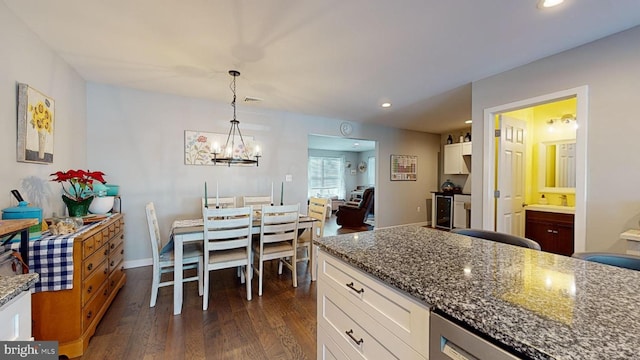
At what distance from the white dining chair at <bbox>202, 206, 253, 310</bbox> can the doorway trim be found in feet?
→ 8.99

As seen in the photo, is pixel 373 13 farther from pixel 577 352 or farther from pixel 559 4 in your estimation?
pixel 577 352

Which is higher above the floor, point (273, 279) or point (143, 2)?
point (143, 2)

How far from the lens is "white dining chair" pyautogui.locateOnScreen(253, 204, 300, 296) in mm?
2717

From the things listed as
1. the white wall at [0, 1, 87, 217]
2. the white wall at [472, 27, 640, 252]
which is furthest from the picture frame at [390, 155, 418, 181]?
the white wall at [0, 1, 87, 217]

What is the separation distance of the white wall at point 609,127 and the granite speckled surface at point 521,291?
169cm

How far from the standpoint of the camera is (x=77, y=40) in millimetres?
2281

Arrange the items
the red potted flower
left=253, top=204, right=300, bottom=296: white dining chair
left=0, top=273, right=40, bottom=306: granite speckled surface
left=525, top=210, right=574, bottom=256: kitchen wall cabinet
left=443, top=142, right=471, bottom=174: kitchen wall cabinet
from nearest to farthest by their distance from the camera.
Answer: left=0, top=273, right=40, bottom=306: granite speckled surface → the red potted flower → left=253, top=204, right=300, bottom=296: white dining chair → left=525, top=210, right=574, bottom=256: kitchen wall cabinet → left=443, top=142, right=471, bottom=174: kitchen wall cabinet

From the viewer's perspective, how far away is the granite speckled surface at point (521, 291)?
557 millimetres

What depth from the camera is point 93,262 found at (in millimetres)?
2004

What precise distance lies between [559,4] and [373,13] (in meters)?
1.27

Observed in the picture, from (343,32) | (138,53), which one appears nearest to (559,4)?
(343,32)

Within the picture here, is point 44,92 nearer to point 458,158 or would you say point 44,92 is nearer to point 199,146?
point 199,146

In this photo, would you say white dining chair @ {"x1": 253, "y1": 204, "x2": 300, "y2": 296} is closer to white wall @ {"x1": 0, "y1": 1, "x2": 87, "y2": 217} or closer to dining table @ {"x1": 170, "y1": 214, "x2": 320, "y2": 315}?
dining table @ {"x1": 170, "y1": 214, "x2": 320, "y2": 315}

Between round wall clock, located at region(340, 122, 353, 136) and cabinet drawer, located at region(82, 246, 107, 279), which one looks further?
round wall clock, located at region(340, 122, 353, 136)
